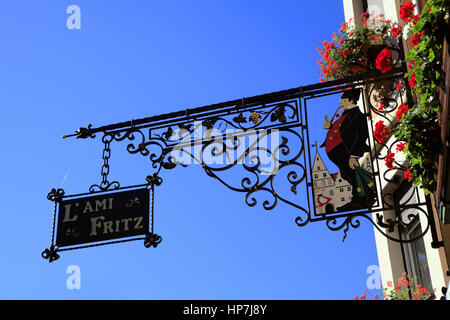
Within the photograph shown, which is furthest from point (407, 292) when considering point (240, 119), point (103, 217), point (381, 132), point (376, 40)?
point (103, 217)

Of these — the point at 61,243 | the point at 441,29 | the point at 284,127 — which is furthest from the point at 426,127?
the point at 61,243

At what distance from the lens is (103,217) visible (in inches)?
223

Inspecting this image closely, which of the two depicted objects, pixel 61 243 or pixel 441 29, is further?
pixel 61 243

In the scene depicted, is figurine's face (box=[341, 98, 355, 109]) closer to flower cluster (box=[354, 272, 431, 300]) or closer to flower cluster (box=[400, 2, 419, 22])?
flower cluster (box=[400, 2, 419, 22])

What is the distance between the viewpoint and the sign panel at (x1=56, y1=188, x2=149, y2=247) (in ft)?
18.3

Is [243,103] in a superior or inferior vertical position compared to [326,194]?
superior

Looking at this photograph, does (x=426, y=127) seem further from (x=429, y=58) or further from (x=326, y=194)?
(x=326, y=194)

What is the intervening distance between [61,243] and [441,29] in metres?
4.00

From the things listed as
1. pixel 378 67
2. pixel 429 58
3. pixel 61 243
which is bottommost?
pixel 61 243

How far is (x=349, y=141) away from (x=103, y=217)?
248 cm

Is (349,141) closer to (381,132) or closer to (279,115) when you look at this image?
(381,132)
